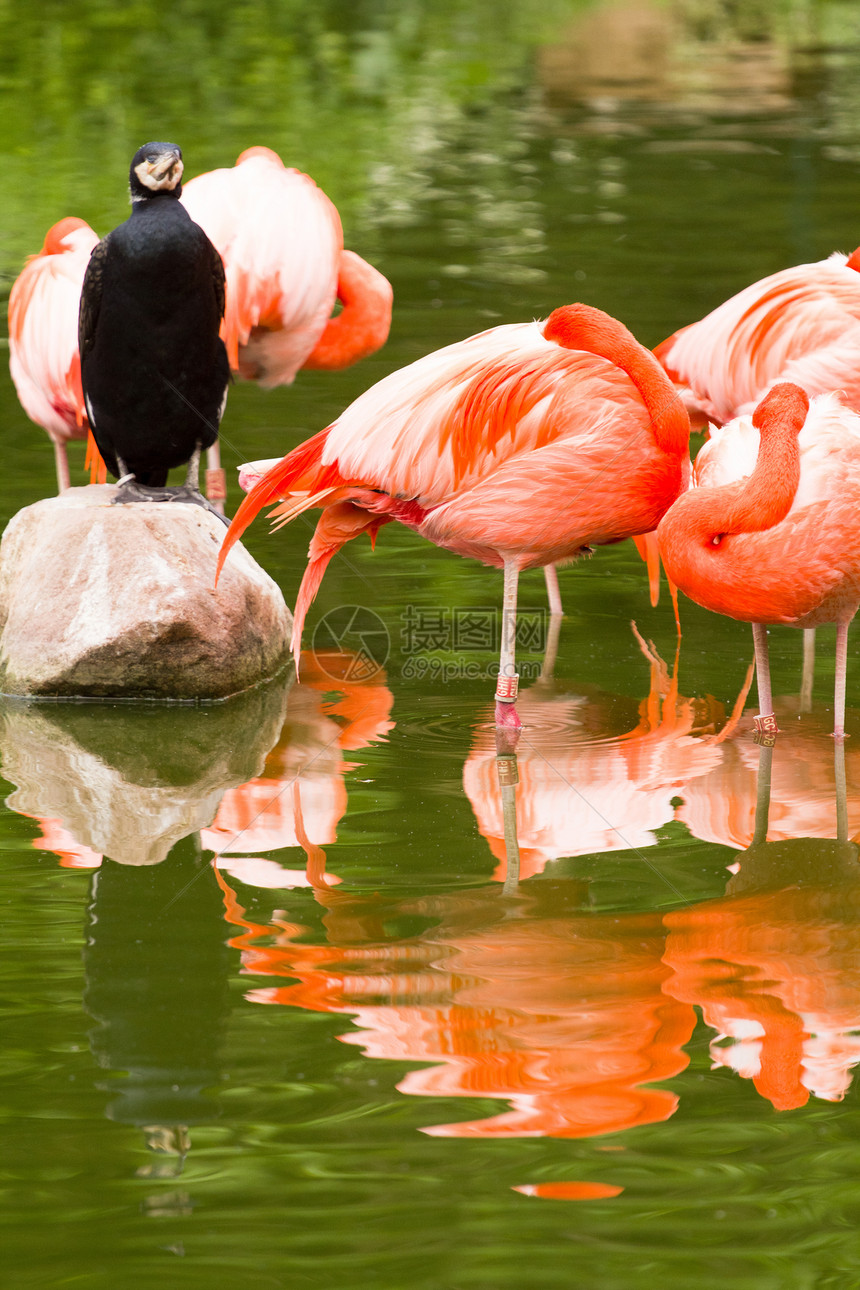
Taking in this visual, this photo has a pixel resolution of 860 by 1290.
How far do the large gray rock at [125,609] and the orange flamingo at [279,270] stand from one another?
1.07m

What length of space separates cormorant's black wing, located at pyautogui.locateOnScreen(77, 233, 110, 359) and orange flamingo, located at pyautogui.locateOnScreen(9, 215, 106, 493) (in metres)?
0.74

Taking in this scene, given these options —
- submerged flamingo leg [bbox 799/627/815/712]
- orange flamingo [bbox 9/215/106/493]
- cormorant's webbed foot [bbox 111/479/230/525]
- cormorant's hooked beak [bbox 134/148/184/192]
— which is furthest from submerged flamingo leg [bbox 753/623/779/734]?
orange flamingo [bbox 9/215/106/493]

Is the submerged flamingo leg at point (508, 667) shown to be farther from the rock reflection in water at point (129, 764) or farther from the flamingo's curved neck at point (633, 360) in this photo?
the rock reflection in water at point (129, 764)

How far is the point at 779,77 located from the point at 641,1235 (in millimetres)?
18521

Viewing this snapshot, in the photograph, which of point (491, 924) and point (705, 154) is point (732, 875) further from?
point (705, 154)

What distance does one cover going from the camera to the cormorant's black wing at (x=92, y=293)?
16.9ft

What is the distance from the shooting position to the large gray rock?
16.5 ft

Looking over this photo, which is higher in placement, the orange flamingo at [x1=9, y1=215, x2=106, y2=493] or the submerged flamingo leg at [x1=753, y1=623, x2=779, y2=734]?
the orange flamingo at [x1=9, y1=215, x2=106, y2=493]

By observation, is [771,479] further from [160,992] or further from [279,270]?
[279,270]

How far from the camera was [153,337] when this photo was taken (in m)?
5.22

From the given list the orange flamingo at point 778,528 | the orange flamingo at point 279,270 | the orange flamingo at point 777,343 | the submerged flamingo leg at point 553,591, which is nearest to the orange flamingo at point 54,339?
the orange flamingo at point 279,270

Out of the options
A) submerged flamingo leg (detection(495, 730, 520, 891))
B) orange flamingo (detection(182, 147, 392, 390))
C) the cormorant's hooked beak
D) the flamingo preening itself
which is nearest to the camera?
submerged flamingo leg (detection(495, 730, 520, 891))

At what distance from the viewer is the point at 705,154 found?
49.3ft

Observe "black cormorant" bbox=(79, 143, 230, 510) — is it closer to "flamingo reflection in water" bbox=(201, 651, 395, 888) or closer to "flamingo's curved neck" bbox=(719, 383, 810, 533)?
"flamingo reflection in water" bbox=(201, 651, 395, 888)
